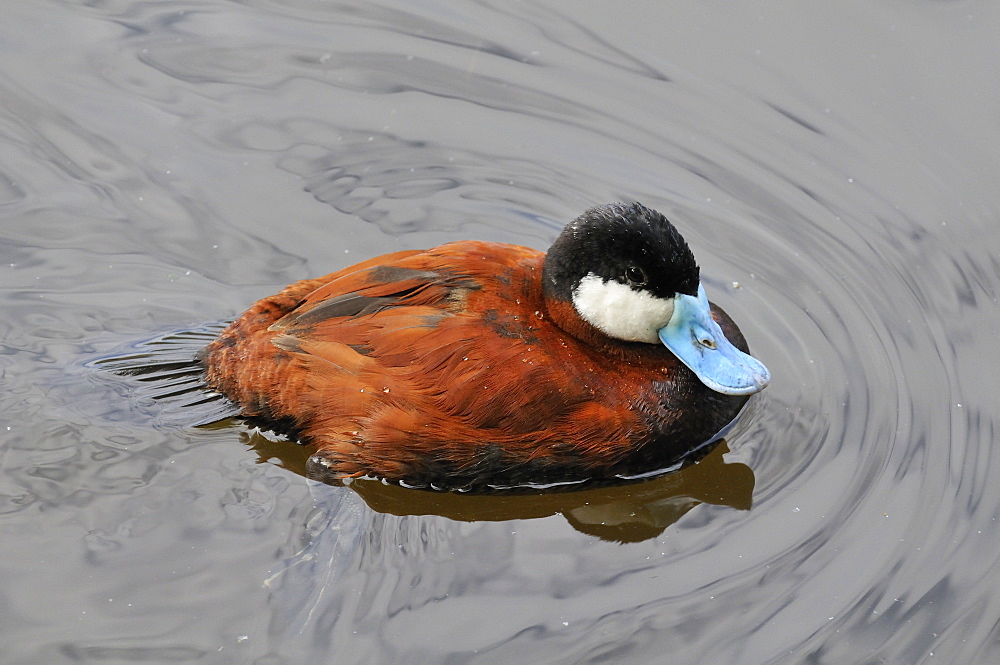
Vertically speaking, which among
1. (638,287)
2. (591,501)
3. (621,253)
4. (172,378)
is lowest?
(172,378)

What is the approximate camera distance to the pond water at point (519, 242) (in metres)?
4.21

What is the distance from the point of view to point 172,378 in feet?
16.1

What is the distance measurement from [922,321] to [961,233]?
0.66 meters

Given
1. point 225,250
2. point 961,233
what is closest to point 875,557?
point 961,233

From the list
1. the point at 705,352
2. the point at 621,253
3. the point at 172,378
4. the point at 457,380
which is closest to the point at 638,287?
the point at 621,253

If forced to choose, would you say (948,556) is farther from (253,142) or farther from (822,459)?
(253,142)

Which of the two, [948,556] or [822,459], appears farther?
[822,459]

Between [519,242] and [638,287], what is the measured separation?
1416mm

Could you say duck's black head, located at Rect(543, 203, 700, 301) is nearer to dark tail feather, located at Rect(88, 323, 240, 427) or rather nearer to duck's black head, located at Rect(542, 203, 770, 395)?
duck's black head, located at Rect(542, 203, 770, 395)

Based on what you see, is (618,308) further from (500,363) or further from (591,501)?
(591,501)

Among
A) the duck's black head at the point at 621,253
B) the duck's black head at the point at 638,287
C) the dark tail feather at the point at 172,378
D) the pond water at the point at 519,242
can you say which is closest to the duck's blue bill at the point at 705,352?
the duck's black head at the point at 638,287

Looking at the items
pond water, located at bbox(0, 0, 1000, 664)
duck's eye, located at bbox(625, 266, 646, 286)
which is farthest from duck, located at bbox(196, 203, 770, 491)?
pond water, located at bbox(0, 0, 1000, 664)

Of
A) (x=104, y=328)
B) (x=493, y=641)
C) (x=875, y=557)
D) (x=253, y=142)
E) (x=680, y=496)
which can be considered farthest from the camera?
(x=253, y=142)

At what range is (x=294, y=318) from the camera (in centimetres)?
A: 459
